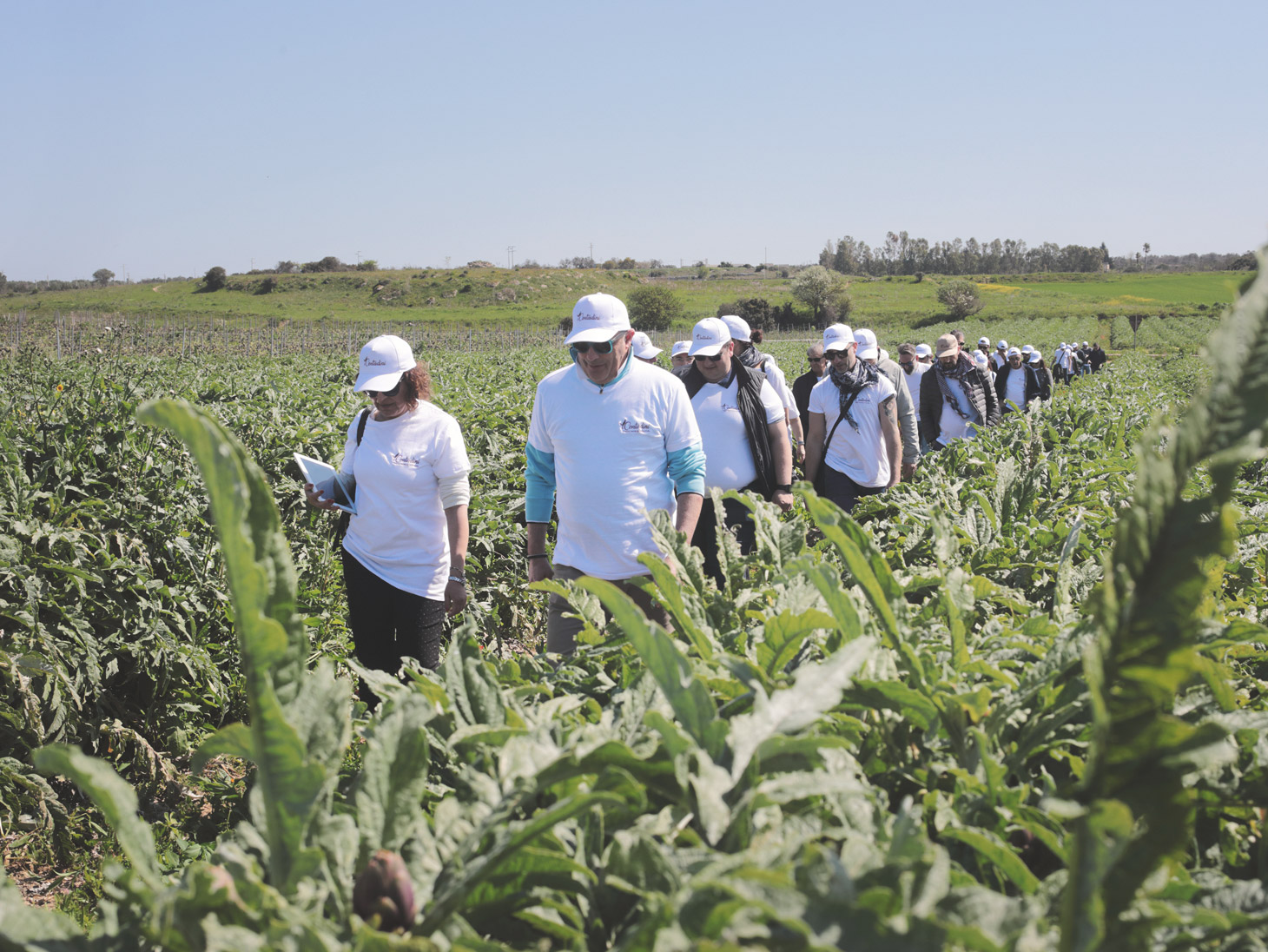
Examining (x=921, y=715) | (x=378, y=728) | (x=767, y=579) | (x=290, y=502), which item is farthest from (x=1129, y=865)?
(x=290, y=502)

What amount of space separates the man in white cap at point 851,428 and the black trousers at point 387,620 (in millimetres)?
3521

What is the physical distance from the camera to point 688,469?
176 inches

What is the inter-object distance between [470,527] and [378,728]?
650cm

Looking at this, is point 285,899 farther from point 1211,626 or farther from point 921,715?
point 1211,626

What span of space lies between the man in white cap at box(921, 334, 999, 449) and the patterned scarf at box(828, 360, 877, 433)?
11.2 ft

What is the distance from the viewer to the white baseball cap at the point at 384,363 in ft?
14.3

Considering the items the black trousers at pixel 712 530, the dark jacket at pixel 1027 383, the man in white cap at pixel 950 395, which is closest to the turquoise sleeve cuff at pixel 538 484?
the black trousers at pixel 712 530

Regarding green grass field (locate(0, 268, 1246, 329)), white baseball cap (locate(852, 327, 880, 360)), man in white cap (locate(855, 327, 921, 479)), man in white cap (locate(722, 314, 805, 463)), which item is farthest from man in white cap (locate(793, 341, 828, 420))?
green grass field (locate(0, 268, 1246, 329))

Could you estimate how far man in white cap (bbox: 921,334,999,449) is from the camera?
10125 mm

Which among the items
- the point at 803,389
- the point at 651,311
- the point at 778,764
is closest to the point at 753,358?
the point at 803,389

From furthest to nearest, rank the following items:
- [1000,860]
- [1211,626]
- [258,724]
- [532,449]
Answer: [532,449]
[1211,626]
[1000,860]
[258,724]

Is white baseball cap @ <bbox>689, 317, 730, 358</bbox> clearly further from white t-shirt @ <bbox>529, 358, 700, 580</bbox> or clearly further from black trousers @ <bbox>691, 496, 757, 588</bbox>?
white t-shirt @ <bbox>529, 358, 700, 580</bbox>

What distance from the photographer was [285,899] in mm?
1069

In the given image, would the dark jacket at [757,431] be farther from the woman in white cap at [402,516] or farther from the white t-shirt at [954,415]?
the white t-shirt at [954,415]
